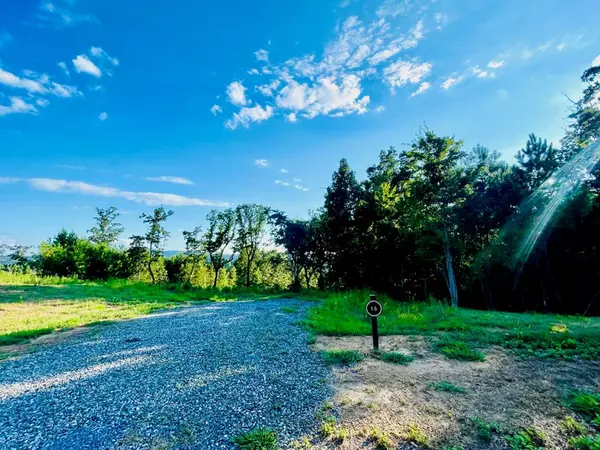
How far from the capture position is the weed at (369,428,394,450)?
2.30m

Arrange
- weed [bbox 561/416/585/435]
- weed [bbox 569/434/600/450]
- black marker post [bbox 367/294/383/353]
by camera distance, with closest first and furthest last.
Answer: weed [bbox 569/434/600/450]
weed [bbox 561/416/585/435]
black marker post [bbox 367/294/383/353]

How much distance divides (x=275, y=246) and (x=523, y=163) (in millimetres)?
16896

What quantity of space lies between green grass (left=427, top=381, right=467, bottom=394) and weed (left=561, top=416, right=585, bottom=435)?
2.89 feet

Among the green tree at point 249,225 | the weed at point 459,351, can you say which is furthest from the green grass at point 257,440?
the green tree at point 249,225

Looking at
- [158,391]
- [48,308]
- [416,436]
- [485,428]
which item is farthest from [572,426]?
[48,308]

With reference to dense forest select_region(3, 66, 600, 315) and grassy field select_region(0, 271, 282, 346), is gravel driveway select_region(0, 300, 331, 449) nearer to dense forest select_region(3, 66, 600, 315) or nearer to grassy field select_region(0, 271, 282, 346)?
grassy field select_region(0, 271, 282, 346)

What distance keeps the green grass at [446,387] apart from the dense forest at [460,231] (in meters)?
12.2

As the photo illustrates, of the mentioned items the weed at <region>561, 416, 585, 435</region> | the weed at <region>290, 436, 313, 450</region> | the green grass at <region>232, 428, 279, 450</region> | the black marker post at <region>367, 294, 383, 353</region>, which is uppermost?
the black marker post at <region>367, 294, 383, 353</region>

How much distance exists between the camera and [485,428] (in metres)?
2.47

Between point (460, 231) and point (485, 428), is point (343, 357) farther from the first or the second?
point (460, 231)

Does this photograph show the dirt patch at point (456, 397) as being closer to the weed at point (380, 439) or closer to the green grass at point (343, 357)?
the weed at point (380, 439)

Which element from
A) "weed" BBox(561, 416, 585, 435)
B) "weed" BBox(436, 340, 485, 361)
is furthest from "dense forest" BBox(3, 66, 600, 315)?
"weed" BBox(561, 416, 585, 435)

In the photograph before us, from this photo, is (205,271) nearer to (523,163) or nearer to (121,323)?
(121,323)

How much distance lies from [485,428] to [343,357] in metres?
2.20
